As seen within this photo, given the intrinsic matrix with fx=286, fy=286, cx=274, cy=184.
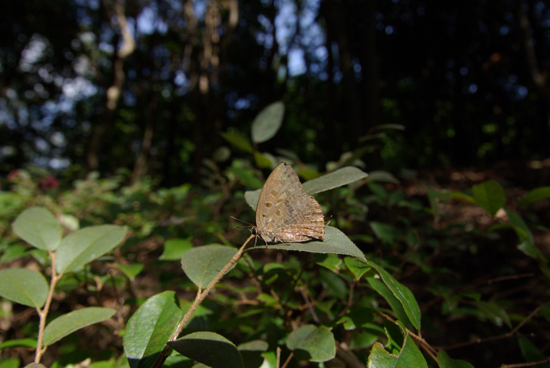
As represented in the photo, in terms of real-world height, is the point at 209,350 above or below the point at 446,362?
above

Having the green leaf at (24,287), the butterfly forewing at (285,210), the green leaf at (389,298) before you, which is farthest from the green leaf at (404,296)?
the green leaf at (24,287)

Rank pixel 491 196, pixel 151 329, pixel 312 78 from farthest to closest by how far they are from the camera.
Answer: pixel 312 78, pixel 491 196, pixel 151 329

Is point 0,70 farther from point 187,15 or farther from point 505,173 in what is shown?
point 505,173

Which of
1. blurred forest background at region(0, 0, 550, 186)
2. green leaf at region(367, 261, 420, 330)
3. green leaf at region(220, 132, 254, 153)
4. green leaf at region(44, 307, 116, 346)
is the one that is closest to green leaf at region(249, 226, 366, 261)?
green leaf at region(367, 261, 420, 330)

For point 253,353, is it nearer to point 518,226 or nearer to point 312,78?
point 518,226

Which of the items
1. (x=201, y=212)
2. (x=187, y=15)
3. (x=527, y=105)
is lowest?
(x=527, y=105)

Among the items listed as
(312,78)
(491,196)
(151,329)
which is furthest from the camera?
(312,78)

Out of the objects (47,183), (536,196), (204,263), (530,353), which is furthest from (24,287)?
(47,183)

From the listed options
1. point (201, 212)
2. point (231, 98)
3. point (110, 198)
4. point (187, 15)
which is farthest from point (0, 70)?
point (201, 212)
